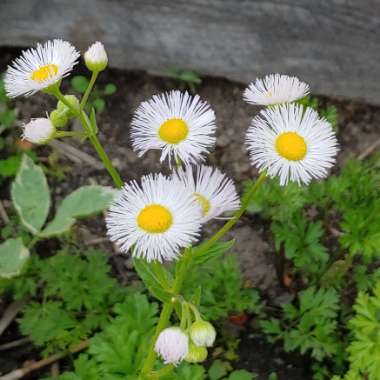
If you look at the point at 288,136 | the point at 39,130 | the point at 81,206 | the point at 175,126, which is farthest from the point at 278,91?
the point at 81,206

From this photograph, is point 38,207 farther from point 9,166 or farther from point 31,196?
point 9,166

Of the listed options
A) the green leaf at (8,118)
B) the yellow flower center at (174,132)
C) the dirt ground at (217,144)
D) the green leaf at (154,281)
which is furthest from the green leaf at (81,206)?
the yellow flower center at (174,132)

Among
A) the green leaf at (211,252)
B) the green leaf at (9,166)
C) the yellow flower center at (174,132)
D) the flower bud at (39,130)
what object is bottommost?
the green leaf at (211,252)

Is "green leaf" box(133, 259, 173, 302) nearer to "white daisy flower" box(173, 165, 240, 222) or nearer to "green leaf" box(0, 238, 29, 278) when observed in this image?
"white daisy flower" box(173, 165, 240, 222)

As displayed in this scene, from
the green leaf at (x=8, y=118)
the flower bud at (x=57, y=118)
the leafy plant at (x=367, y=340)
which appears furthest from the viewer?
the green leaf at (x=8, y=118)

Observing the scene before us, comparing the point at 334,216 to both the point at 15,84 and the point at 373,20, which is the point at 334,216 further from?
the point at 15,84

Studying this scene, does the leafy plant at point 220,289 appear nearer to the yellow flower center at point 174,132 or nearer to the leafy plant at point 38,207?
the leafy plant at point 38,207
